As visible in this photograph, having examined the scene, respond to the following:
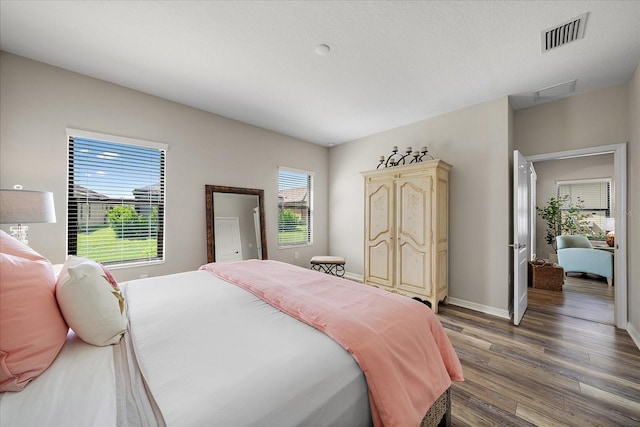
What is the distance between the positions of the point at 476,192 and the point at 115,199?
4452 mm

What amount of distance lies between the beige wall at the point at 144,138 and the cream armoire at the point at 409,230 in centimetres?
150

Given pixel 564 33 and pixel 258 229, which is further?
pixel 258 229

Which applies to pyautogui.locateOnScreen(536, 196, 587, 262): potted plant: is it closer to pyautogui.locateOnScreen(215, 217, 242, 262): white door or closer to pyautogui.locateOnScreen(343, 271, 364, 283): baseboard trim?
pyautogui.locateOnScreen(343, 271, 364, 283): baseboard trim

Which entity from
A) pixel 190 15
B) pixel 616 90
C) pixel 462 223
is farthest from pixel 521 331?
pixel 190 15

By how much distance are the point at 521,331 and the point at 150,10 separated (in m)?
4.45

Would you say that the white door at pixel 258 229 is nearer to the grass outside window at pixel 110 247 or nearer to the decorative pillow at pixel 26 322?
the grass outside window at pixel 110 247

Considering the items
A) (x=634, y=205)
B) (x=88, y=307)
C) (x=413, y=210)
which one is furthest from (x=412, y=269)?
(x=88, y=307)

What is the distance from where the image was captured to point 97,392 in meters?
0.76

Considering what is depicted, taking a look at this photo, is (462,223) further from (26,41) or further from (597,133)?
(26,41)

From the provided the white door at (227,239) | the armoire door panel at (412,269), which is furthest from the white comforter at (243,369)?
the armoire door panel at (412,269)

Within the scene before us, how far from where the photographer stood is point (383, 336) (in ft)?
3.76

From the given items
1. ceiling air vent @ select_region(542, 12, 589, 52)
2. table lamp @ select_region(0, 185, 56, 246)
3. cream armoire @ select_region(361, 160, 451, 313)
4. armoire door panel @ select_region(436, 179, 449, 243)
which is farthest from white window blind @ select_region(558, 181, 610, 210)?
table lamp @ select_region(0, 185, 56, 246)

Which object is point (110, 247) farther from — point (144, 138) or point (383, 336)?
point (383, 336)

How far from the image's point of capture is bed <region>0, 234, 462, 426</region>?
0.71 metres
